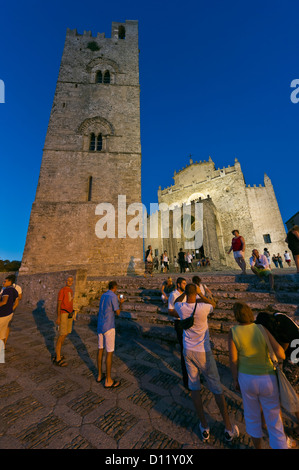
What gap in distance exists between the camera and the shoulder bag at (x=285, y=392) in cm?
150

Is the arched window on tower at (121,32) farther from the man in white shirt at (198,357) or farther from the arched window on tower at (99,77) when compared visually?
the man in white shirt at (198,357)

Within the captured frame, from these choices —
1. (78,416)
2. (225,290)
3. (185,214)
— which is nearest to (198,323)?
(78,416)

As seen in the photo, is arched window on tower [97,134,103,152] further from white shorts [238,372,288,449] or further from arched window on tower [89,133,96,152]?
white shorts [238,372,288,449]

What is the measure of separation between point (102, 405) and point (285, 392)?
7.22 feet

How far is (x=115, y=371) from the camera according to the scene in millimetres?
3174

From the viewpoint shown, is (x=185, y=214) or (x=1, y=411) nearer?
(x=1, y=411)

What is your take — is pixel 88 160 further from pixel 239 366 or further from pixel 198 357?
pixel 239 366

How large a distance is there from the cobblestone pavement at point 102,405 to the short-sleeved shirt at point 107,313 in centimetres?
83

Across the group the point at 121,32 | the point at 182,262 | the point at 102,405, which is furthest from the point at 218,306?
the point at 121,32

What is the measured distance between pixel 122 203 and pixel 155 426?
11.8 meters

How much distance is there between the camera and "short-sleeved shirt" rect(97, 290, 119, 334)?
118 inches

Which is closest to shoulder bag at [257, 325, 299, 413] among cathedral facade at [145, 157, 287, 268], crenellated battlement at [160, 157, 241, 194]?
cathedral facade at [145, 157, 287, 268]

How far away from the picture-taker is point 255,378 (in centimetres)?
166
